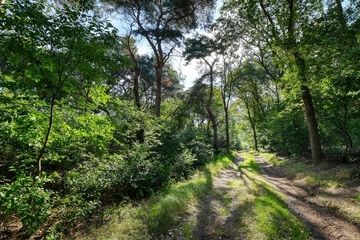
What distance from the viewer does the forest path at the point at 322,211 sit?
442cm

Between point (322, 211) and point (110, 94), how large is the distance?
976 cm

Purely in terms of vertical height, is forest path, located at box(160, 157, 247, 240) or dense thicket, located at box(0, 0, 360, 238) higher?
dense thicket, located at box(0, 0, 360, 238)

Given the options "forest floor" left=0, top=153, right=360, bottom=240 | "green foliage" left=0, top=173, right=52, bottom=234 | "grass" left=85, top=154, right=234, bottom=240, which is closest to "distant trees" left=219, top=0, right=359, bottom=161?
"forest floor" left=0, top=153, right=360, bottom=240

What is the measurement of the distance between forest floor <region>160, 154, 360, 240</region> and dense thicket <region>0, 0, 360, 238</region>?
2067 millimetres

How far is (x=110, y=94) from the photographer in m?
10.1

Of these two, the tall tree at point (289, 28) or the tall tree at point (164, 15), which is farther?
the tall tree at point (164, 15)

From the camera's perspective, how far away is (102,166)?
596cm

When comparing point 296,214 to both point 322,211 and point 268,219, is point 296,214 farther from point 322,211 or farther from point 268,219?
point 268,219

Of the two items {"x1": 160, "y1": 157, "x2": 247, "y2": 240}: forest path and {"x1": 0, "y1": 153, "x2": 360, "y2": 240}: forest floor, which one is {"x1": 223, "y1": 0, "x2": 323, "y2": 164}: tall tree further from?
{"x1": 160, "y1": 157, "x2": 247, "y2": 240}: forest path

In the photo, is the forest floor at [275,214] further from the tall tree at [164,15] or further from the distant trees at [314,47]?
the tall tree at [164,15]

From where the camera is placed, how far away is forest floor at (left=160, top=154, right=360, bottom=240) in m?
4.49

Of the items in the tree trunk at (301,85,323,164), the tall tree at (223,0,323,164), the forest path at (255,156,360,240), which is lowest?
the forest path at (255,156,360,240)

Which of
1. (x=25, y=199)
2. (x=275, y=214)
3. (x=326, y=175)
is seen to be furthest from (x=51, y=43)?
(x=326, y=175)

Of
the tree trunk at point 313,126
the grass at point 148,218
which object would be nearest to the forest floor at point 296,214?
the grass at point 148,218
